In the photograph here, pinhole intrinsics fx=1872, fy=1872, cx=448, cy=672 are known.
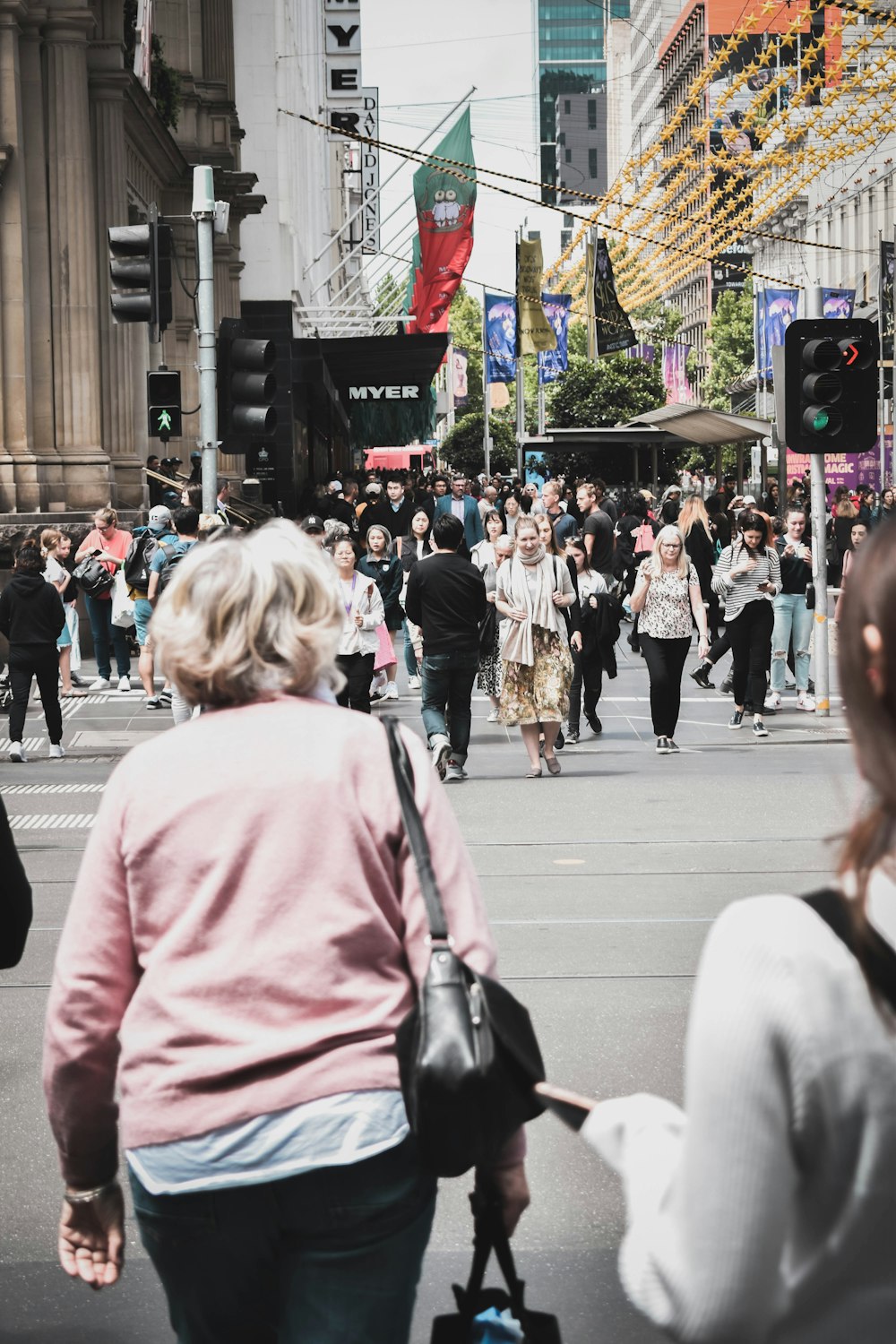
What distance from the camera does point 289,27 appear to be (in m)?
Result: 42.8

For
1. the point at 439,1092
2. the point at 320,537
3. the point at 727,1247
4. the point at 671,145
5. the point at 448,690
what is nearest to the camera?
the point at 727,1247

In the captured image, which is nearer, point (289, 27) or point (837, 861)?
point (837, 861)

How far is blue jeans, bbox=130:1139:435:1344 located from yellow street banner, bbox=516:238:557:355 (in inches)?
1712

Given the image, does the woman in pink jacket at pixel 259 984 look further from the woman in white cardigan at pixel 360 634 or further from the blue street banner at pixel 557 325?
the blue street banner at pixel 557 325

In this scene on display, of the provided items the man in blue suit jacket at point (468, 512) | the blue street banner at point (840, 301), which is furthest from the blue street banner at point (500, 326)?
the man in blue suit jacket at point (468, 512)

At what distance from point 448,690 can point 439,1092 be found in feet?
35.9

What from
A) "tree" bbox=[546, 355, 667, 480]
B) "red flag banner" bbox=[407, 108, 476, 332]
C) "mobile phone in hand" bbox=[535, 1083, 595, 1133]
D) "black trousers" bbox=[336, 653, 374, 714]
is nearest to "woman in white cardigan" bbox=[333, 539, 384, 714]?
"black trousers" bbox=[336, 653, 374, 714]

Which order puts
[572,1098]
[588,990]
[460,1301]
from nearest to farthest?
[572,1098] < [460,1301] < [588,990]

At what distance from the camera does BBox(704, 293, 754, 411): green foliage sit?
101125mm

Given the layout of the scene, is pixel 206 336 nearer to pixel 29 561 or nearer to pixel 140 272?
pixel 140 272

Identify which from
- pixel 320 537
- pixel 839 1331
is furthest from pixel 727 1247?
pixel 320 537

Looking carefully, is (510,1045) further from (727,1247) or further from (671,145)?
(671,145)

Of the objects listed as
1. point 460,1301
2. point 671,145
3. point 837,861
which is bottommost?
point 460,1301

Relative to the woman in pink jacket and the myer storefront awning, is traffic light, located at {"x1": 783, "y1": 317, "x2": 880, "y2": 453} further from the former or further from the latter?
the myer storefront awning
